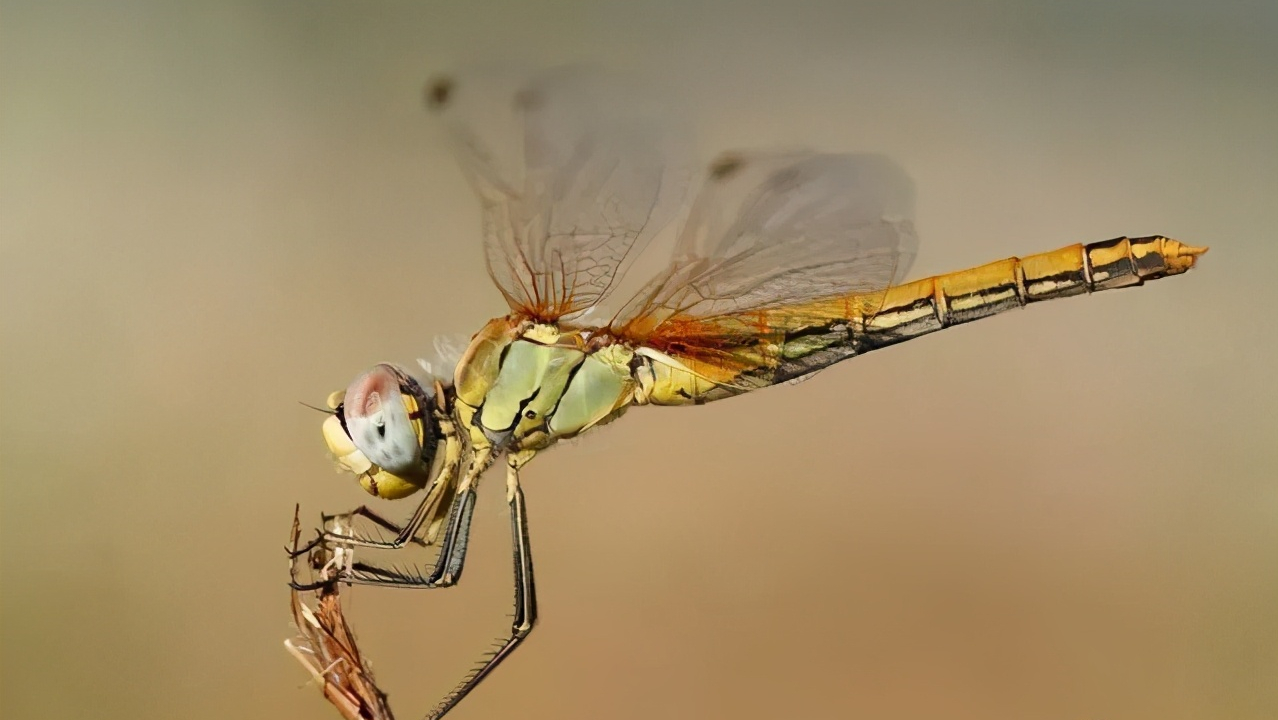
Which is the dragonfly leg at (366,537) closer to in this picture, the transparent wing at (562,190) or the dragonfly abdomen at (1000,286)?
the transparent wing at (562,190)

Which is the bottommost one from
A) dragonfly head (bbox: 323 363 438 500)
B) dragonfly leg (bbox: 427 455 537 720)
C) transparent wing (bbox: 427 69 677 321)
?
dragonfly leg (bbox: 427 455 537 720)

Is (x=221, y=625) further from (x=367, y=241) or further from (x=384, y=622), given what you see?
(x=367, y=241)

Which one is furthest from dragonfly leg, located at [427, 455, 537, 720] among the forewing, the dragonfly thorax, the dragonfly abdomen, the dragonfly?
the dragonfly abdomen

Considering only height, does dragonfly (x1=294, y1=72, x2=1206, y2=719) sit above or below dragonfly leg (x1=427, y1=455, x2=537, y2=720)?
above

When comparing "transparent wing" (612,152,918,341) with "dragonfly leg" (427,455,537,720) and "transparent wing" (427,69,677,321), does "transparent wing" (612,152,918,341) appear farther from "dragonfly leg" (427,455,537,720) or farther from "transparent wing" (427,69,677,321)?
"dragonfly leg" (427,455,537,720)

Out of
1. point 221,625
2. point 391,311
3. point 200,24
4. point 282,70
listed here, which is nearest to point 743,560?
point 391,311

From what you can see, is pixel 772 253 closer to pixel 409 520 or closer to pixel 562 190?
pixel 562 190

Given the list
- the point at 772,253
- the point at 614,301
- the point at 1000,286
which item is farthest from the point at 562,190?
the point at 1000,286

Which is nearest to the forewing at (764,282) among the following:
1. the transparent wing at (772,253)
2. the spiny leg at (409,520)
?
the transparent wing at (772,253)
